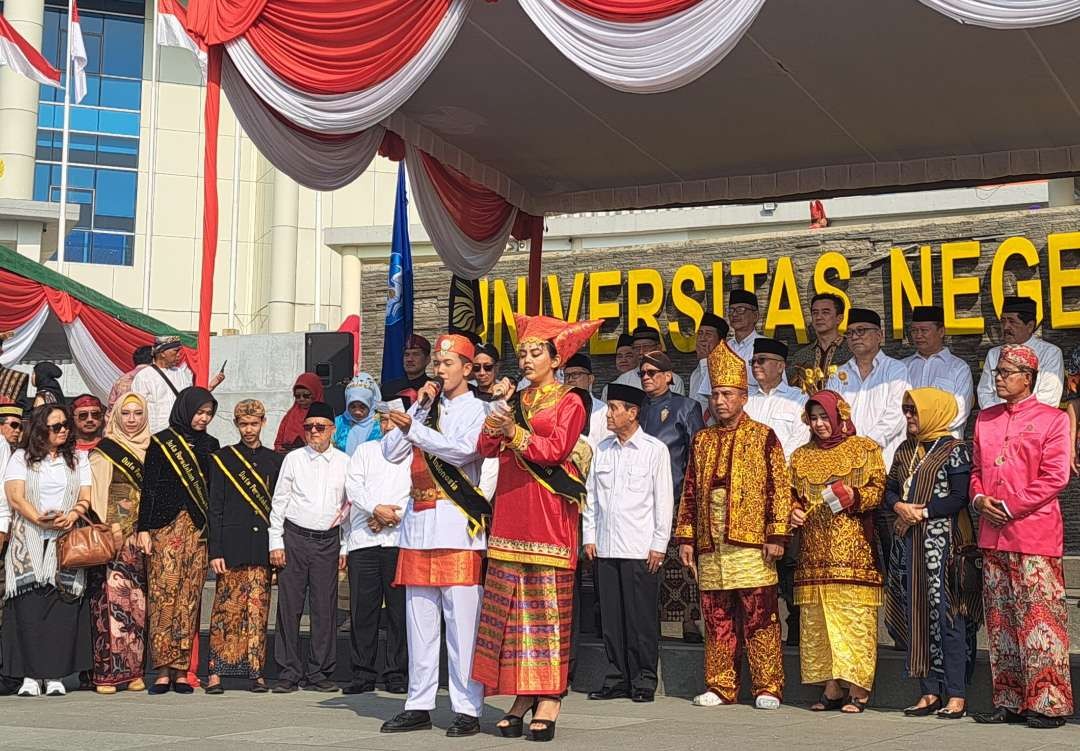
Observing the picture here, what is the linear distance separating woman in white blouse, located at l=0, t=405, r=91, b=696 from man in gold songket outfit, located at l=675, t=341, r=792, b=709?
3278 mm

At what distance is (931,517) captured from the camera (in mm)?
6121

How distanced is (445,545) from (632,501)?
1576mm

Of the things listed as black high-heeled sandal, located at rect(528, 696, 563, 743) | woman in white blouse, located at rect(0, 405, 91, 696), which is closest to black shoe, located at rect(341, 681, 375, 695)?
woman in white blouse, located at rect(0, 405, 91, 696)

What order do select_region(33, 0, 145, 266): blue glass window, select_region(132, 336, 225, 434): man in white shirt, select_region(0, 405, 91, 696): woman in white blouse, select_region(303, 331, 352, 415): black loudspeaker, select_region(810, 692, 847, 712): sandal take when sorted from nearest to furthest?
select_region(810, 692, 847, 712): sandal < select_region(0, 405, 91, 696): woman in white blouse < select_region(132, 336, 225, 434): man in white shirt < select_region(303, 331, 352, 415): black loudspeaker < select_region(33, 0, 145, 266): blue glass window

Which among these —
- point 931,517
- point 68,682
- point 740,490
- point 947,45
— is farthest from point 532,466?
point 68,682

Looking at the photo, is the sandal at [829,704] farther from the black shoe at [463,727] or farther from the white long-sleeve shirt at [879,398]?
the black shoe at [463,727]

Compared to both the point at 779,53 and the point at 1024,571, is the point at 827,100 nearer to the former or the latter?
the point at 779,53

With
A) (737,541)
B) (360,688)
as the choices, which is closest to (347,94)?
(737,541)

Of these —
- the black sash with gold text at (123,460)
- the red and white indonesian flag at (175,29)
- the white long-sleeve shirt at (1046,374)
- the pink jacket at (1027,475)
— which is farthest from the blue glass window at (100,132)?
the pink jacket at (1027,475)

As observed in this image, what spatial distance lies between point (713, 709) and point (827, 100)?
350cm

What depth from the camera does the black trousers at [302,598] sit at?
7.39 metres

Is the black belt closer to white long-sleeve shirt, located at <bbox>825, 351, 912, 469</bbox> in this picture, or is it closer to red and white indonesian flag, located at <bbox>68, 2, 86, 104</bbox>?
white long-sleeve shirt, located at <bbox>825, 351, 912, 469</bbox>

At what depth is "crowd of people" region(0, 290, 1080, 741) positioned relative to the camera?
5.55 m

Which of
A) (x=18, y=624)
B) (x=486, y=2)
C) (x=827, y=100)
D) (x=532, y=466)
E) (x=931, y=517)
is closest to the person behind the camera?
(x=532, y=466)
